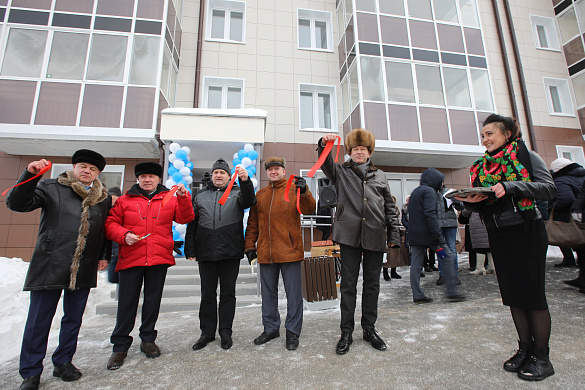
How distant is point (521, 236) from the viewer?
2086mm

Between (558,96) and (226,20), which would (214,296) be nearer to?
(226,20)

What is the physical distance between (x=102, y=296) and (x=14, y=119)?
18.1ft

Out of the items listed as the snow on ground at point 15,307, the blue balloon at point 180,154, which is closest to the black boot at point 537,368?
the snow on ground at point 15,307

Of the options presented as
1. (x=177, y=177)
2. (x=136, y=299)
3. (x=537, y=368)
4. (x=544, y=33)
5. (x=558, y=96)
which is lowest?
(x=537, y=368)

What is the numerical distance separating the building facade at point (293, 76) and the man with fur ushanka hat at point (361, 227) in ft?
17.3

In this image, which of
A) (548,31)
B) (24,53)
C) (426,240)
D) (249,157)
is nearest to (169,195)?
(426,240)

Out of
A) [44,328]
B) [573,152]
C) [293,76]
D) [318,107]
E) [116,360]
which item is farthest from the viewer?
[573,152]

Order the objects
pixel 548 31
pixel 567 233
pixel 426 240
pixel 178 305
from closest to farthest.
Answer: pixel 567 233 → pixel 426 240 → pixel 178 305 → pixel 548 31

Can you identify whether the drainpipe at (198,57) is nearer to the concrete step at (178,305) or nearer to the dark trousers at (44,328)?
the concrete step at (178,305)

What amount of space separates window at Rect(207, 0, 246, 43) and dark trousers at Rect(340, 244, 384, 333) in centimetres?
999

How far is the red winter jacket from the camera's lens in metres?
2.66

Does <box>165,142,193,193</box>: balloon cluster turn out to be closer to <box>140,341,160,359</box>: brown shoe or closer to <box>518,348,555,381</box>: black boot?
<box>140,341,160,359</box>: brown shoe

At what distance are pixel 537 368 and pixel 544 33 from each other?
606 inches

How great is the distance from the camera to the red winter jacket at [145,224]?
8.73ft
